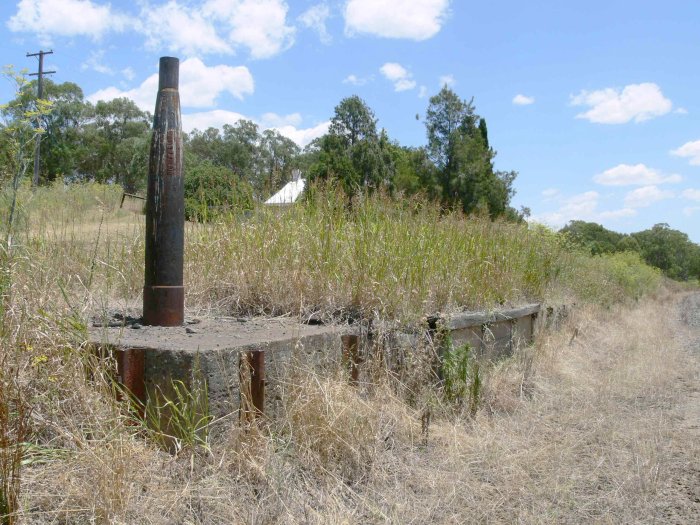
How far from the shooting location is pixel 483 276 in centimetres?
608

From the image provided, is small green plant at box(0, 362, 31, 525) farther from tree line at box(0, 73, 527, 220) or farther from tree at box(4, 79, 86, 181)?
tree at box(4, 79, 86, 181)

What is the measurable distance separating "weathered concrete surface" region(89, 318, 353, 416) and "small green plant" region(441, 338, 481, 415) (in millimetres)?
823

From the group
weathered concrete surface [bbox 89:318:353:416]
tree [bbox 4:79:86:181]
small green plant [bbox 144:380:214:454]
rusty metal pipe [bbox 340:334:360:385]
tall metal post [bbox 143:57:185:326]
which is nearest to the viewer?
small green plant [bbox 144:380:214:454]

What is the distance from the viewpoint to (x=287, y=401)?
3.26 meters

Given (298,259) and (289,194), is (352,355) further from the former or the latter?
(289,194)

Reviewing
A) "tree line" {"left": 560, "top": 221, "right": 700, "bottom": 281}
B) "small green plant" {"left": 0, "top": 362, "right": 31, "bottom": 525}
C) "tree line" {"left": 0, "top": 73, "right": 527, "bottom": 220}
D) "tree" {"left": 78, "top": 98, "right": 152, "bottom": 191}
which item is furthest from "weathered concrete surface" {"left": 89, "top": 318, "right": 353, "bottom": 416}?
"tree line" {"left": 560, "top": 221, "right": 700, "bottom": 281}

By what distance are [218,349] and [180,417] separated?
1.16ft

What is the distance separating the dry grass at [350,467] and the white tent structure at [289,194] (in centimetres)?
214

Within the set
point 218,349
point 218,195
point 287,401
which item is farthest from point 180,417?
point 218,195

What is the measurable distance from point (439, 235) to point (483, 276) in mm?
606

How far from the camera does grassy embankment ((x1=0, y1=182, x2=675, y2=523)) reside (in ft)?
8.27

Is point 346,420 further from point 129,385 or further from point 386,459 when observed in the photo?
point 129,385

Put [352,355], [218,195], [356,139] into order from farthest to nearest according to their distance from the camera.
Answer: [356,139]
[218,195]
[352,355]

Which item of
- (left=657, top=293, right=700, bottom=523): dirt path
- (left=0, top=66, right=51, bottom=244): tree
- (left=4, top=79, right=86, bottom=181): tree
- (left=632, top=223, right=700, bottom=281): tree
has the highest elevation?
(left=4, top=79, right=86, bottom=181): tree
